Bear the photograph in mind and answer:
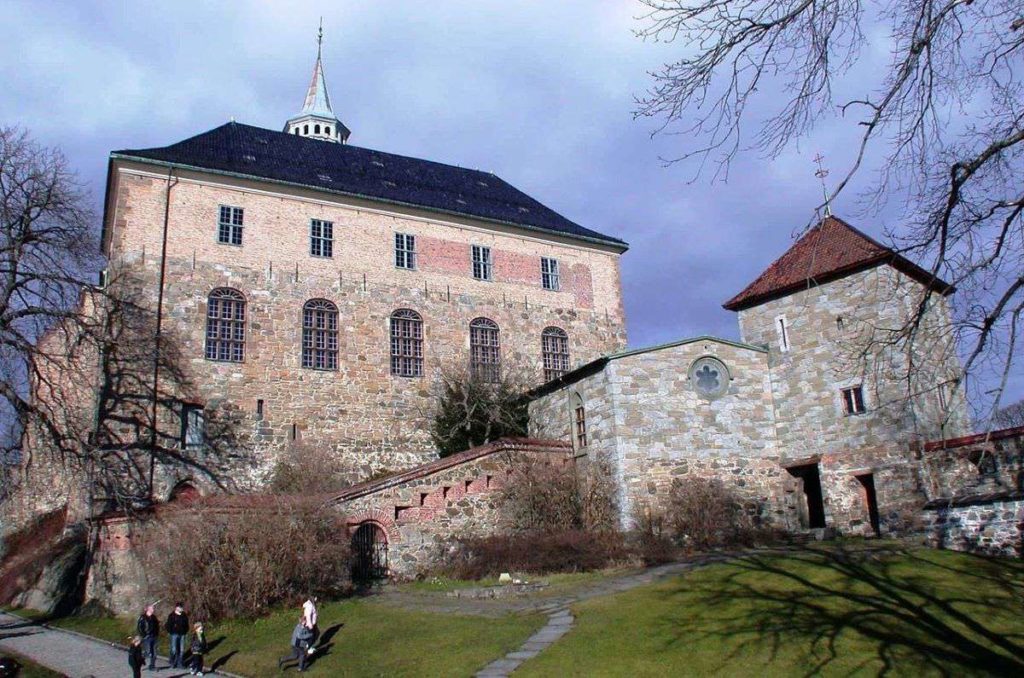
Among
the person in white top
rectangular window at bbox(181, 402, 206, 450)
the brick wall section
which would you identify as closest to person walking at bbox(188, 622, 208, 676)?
the person in white top

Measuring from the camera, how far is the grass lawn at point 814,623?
10.0 metres

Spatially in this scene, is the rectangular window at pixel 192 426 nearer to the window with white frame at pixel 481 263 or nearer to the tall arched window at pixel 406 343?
the tall arched window at pixel 406 343

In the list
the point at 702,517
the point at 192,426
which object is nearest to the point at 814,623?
the point at 702,517

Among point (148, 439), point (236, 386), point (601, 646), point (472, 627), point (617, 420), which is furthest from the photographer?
point (236, 386)

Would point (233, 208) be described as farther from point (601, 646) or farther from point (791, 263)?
point (601, 646)

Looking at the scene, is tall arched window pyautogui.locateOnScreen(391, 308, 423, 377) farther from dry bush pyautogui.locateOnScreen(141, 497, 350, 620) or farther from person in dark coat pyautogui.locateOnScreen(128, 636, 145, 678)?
person in dark coat pyautogui.locateOnScreen(128, 636, 145, 678)

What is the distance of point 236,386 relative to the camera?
993 inches

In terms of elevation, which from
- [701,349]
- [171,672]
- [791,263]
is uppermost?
[791,263]

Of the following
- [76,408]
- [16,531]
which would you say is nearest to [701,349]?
[76,408]

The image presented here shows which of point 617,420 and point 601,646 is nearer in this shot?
point 601,646

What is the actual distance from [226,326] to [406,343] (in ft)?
20.7

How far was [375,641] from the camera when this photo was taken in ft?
44.3

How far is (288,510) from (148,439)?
853 cm

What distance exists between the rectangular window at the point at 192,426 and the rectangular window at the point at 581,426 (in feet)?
37.6
